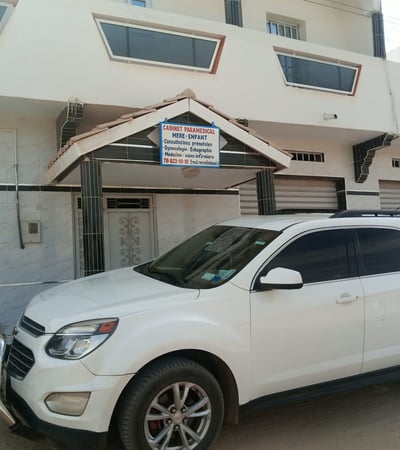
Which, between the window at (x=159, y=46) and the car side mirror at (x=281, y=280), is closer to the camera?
the car side mirror at (x=281, y=280)

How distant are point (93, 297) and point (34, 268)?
469 centimetres

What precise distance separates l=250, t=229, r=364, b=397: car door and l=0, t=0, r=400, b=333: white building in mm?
3114

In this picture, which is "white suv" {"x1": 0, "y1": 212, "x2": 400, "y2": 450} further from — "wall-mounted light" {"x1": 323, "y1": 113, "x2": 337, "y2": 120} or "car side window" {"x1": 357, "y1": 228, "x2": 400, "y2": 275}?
"wall-mounted light" {"x1": 323, "y1": 113, "x2": 337, "y2": 120}

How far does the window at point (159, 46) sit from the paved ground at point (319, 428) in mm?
5945

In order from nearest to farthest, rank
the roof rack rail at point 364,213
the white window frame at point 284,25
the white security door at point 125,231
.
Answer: the roof rack rail at point 364,213, the white security door at point 125,231, the white window frame at point 284,25

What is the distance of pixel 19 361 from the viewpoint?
114 inches

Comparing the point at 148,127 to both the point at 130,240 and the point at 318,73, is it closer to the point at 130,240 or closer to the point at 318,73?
the point at 130,240

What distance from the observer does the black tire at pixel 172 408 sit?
2664 mm

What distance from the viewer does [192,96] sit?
20.4ft

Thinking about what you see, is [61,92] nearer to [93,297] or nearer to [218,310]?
[93,297]

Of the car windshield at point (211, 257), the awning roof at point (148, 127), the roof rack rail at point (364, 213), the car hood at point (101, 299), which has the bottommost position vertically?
the car hood at point (101, 299)

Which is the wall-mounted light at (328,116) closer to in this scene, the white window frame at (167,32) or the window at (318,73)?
the window at (318,73)

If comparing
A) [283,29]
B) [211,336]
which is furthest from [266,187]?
[283,29]

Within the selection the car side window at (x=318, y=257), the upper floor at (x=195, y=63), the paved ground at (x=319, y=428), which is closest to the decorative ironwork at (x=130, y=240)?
the upper floor at (x=195, y=63)
